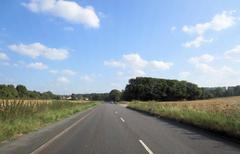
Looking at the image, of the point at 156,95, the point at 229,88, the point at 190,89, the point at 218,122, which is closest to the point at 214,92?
the point at 229,88

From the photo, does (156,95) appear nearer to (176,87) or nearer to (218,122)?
(176,87)

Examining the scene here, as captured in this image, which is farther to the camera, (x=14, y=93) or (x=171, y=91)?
(x=171, y=91)

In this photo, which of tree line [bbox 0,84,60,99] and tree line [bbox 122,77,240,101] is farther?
tree line [bbox 122,77,240,101]

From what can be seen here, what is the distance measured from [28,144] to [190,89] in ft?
490

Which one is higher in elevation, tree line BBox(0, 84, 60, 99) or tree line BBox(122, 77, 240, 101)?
tree line BBox(122, 77, 240, 101)

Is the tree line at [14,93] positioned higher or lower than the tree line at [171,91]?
lower

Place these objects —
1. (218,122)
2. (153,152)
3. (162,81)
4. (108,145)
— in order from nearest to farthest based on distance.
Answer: (153,152), (108,145), (218,122), (162,81)

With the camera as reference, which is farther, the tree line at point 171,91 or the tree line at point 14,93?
the tree line at point 171,91

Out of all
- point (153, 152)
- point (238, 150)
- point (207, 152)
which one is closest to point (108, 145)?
point (153, 152)

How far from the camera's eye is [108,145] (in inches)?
502

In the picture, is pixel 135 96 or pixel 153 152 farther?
pixel 135 96

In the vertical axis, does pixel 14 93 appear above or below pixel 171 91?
below

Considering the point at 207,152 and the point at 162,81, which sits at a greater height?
the point at 162,81

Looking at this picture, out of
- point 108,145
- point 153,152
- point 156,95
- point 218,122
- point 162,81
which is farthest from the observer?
point 162,81
